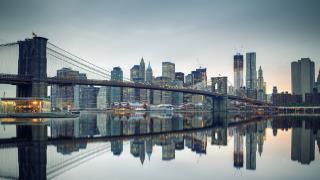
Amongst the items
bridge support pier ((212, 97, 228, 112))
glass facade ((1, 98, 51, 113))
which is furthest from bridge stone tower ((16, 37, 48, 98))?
bridge support pier ((212, 97, 228, 112))

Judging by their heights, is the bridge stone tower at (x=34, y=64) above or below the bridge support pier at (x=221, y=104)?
above

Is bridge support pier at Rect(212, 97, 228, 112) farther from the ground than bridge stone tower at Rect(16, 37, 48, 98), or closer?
closer

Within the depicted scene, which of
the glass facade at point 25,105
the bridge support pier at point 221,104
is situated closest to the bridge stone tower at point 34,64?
the glass facade at point 25,105

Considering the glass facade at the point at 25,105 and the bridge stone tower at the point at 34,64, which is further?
the bridge stone tower at the point at 34,64

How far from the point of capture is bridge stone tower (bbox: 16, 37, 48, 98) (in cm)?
7612

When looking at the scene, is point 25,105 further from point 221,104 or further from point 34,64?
point 221,104

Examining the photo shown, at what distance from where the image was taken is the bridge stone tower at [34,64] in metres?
76.1

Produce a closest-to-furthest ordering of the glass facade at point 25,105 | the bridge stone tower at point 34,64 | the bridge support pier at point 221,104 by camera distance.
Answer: the glass facade at point 25,105
the bridge stone tower at point 34,64
the bridge support pier at point 221,104

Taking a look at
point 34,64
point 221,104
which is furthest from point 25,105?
point 221,104

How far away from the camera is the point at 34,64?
254ft

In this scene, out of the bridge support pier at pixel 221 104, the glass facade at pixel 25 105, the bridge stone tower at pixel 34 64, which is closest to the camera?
the glass facade at pixel 25 105

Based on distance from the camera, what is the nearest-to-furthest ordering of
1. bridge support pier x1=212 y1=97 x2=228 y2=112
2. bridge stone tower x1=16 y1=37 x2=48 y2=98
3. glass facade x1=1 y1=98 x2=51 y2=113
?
glass facade x1=1 y1=98 x2=51 y2=113 < bridge stone tower x1=16 y1=37 x2=48 y2=98 < bridge support pier x1=212 y1=97 x2=228 y2=112

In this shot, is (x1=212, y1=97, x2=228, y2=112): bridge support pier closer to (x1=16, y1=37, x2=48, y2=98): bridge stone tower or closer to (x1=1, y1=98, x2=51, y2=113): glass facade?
(x1=1, y1=98, x2=51, y2=113): glass facade

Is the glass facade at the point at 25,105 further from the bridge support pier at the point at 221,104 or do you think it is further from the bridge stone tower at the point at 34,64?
the bridge support pier at the point at 221,104
